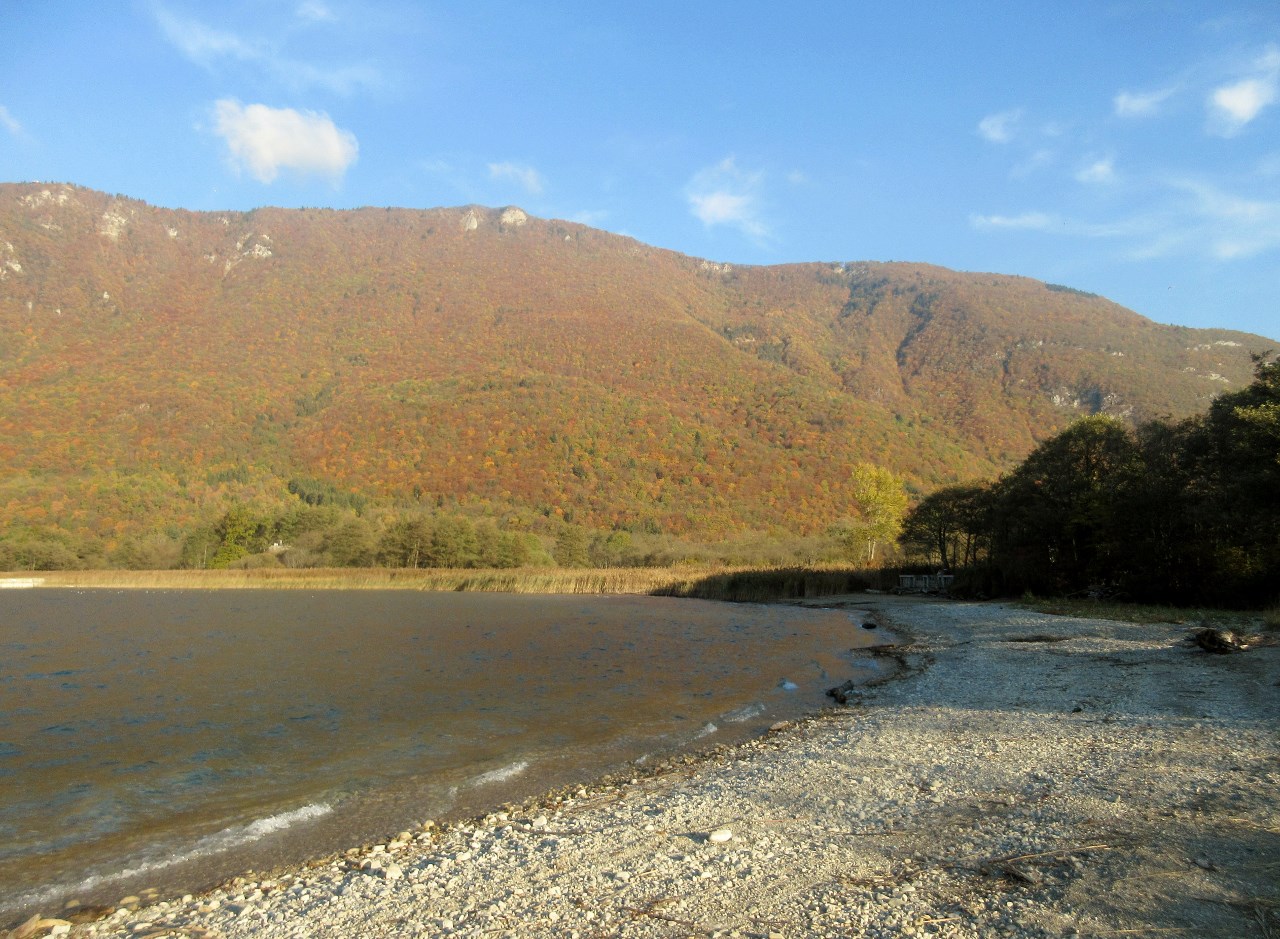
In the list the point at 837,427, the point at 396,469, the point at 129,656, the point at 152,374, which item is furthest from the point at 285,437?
the point at 129,656

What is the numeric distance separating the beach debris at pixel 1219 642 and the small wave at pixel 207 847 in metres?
16.3

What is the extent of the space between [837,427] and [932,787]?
136917 mm

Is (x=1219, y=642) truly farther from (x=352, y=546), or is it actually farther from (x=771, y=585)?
(x=352, y=546)

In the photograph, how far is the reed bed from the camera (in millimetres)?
54625

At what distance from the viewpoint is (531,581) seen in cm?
6306

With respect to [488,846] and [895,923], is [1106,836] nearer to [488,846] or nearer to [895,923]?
[895,923]

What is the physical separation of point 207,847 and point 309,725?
6.07 m

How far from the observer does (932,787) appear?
770cm

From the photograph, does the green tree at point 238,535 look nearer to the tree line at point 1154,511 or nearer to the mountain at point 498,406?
the mountain at point 498,406

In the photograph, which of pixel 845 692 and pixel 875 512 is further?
pixel 875 512

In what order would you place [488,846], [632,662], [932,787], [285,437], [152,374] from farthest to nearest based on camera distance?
[152,374], [285,437], [632,662], [932,787], [488,846]

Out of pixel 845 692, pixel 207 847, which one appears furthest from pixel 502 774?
pixel 845 692

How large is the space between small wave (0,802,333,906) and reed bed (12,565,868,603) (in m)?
45.0

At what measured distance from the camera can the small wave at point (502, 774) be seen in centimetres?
930
